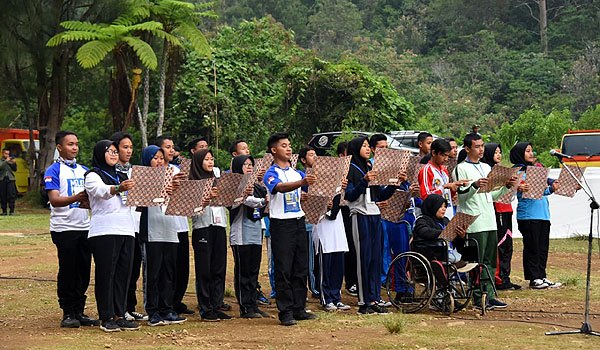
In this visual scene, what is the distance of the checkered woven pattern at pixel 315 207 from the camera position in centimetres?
907

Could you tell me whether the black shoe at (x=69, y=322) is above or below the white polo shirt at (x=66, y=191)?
below

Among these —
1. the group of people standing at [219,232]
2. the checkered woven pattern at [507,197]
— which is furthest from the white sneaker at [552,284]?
the checkered woven pattern at [507,197]

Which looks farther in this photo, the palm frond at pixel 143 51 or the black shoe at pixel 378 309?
the palm frond at pixel 143 51

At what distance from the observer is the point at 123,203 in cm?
809

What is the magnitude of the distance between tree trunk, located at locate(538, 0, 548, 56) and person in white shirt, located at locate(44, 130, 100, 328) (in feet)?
128

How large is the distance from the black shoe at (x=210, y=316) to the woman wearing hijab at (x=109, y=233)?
102 cm

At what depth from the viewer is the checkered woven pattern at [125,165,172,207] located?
7.75 metres

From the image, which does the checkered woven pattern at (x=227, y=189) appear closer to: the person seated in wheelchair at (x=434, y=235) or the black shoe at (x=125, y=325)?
the black shoe at (x=125, y=325)

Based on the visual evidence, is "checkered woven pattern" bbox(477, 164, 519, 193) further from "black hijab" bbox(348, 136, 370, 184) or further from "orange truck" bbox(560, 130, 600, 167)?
"orange truck" bbox(560, 130, 600, 167)

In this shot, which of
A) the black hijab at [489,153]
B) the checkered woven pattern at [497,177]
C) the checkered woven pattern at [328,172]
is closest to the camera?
the checkered woven pattern at [328,172]

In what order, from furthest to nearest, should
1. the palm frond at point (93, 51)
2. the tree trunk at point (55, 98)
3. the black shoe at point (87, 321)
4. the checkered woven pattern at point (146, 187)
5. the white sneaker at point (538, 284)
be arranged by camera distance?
the tree trunk at point (55, 98) < the palm frond at point (93, 51) < the white sneaker at point (538, 284) < the black shoe at point (87, 321) < the checkered woven pattern at point (146, 187)

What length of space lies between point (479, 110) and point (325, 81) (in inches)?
639

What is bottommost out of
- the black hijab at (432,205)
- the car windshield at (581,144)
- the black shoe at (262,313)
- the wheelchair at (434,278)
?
the black shoe at (262,313)

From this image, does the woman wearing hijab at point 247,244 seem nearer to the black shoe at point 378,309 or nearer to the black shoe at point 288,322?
the black shoe at point 288,322
